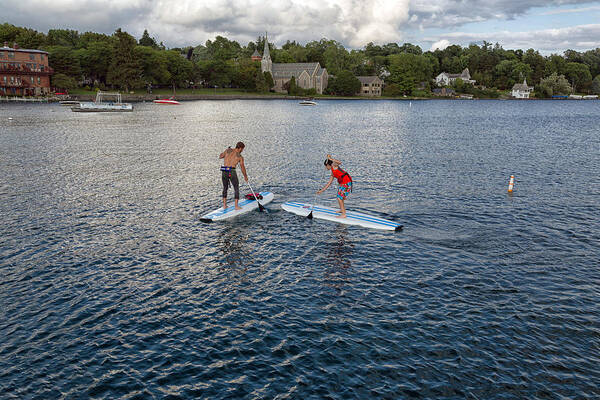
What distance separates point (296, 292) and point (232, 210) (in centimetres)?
965

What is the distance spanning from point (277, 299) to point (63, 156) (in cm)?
3623

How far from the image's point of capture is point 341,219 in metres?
23.0

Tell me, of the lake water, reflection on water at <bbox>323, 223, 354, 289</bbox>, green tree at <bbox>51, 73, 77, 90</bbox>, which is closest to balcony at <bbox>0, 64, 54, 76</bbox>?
green tree at <bbox>51, 73, 77, 90</bbox>

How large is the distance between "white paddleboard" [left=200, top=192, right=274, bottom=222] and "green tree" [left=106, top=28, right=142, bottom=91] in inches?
5603

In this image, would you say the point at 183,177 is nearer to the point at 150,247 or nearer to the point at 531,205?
the point at 150,247

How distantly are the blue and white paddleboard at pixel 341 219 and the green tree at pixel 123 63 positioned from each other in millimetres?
144424

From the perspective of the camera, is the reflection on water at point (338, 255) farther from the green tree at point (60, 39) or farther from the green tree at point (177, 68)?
the green tree at point (60, 39)

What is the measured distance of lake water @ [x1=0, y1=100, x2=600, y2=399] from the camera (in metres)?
11.2

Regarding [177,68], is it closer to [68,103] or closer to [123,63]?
[123,63]

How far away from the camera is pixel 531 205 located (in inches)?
1061

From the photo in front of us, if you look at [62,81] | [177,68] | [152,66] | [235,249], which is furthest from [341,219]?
[177,68]

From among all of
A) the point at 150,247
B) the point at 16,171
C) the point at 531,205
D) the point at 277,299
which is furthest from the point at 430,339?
the point at 16,171

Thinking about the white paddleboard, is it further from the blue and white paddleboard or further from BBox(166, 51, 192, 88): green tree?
BBox(166, 51, 192, 88): green tree

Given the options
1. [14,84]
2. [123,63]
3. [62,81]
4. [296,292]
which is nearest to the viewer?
[296,292]
